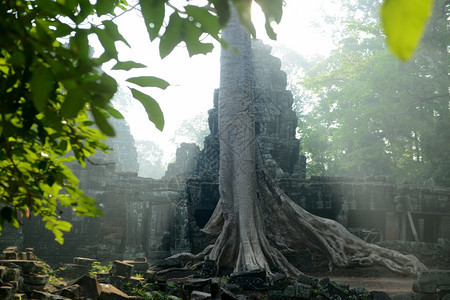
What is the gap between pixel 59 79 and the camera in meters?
1.21

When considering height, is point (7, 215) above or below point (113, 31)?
below

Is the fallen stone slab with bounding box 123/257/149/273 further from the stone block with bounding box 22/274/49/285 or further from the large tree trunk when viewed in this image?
the stone block with bounding box 22/274/49/285

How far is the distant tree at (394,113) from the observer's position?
19.1 metres

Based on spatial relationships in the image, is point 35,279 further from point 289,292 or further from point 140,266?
point 289,292

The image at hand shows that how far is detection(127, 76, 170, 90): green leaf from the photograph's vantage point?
64.7 inches

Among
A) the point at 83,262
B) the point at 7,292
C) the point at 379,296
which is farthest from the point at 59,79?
the point at 83,262

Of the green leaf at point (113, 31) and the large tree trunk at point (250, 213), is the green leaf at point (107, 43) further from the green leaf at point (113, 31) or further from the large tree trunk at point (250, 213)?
the large tree trunk at point (250, 213)

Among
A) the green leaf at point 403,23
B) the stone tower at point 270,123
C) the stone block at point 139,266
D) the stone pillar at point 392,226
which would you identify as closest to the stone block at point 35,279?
the stone block at point 139,266

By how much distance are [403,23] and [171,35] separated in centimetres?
146

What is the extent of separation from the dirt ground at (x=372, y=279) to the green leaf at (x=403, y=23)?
27.9 feet

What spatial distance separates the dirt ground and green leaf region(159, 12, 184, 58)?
7.59 m

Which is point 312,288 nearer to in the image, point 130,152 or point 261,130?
point 261,130

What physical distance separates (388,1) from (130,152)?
104 feet

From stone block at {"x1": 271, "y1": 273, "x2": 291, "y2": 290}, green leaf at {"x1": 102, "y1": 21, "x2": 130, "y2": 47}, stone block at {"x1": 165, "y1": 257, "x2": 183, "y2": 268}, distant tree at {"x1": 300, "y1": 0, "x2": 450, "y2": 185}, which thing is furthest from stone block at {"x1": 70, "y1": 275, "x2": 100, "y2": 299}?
distant tree at {"x1": 300, "y1": 0, "x2": 450, "y2": 185}
